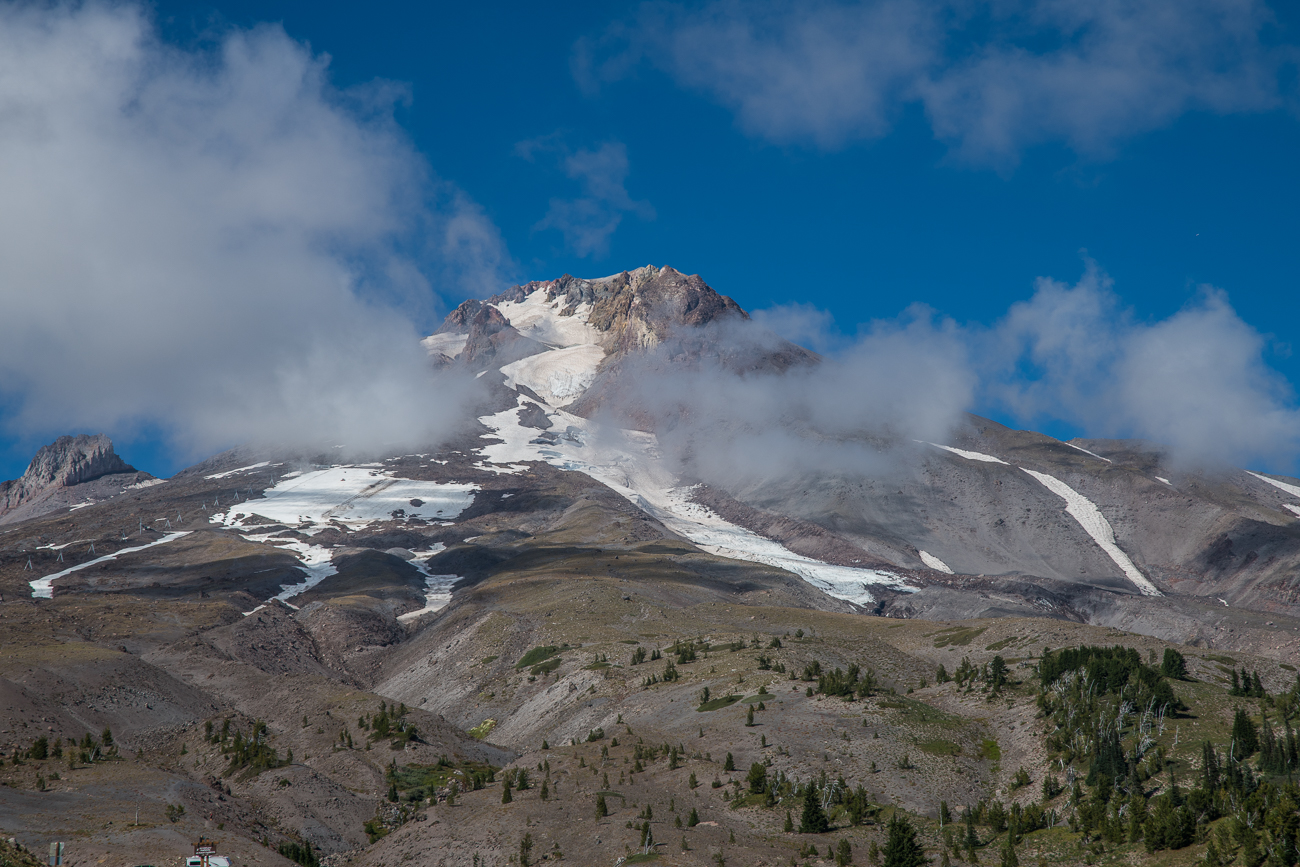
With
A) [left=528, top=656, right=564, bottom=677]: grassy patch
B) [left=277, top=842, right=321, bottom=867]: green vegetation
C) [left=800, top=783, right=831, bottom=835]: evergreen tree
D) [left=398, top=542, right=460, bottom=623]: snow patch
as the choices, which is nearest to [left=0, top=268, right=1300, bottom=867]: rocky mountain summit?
[left=800, top=783, right=831, bottom=835]: evergreen tree

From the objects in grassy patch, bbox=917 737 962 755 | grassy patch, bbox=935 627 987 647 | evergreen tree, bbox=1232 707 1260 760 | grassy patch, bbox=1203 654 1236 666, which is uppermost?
grassy patch, bbox=935 627 987 647

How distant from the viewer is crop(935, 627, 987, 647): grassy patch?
8062 centimetres

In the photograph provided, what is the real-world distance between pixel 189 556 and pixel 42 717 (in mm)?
117848

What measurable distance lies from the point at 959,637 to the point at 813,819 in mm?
50083

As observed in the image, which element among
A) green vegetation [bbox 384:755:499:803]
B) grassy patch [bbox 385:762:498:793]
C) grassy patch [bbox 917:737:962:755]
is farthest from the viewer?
grassy patch [bbox 385:762:498:793]

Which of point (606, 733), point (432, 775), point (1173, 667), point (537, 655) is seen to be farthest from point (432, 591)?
point (1173, 667)

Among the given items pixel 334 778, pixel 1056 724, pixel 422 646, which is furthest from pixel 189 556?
pixel 1056 724

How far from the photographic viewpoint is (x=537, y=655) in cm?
8119

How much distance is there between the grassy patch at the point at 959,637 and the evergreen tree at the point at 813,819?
46.7 meters

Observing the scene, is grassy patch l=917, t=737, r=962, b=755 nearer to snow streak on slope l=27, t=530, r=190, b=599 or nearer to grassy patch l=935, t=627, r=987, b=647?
grassy patch l=935, t=627, r=987, b=647

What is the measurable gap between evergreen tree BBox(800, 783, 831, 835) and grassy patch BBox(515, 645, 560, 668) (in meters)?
44.9

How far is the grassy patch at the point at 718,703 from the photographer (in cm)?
5622

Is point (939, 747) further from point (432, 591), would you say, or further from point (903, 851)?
point (432, 591)

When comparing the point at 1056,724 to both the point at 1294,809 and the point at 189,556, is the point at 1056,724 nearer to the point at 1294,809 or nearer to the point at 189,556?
the point at 1294,809
